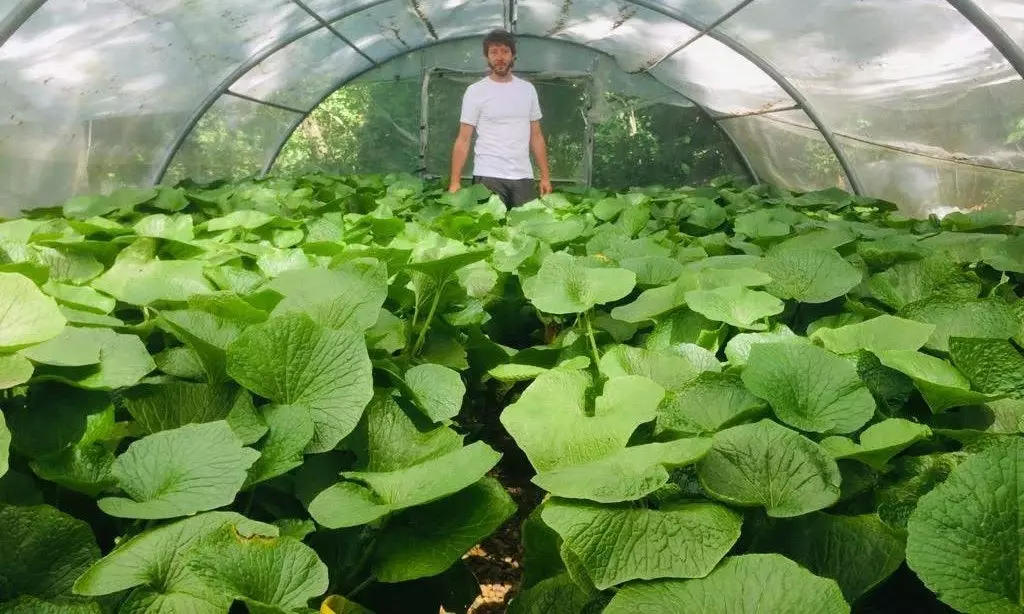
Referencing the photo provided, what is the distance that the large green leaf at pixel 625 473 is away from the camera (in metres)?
0.55

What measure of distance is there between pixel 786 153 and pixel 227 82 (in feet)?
16.5

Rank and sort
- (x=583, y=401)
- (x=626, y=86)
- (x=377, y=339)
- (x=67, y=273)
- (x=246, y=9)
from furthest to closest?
(x=626, y=86), (x=246, y=9), (x=67, y=273), (x=377, y=339), (x=583, y=401)

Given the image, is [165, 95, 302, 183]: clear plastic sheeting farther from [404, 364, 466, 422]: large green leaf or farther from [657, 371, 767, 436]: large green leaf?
[657, 371, 767, 436]: large green leaf

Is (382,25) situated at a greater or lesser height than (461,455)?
greater

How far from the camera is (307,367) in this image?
2.47ft

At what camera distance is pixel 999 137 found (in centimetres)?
413

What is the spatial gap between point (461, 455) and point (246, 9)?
537 centimetres

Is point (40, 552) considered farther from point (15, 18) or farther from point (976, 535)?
point (15, 18)

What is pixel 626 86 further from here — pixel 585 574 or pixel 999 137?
pixel 585 574

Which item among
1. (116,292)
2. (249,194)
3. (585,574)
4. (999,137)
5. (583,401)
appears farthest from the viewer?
(999,137)

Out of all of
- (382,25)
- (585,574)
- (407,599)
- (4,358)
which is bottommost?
(407,599)

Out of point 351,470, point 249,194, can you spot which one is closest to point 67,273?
point 351,470

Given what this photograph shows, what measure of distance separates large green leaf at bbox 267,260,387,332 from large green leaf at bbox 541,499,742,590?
427mm

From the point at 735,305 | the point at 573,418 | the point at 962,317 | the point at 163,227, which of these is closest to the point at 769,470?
the point at 573,418
